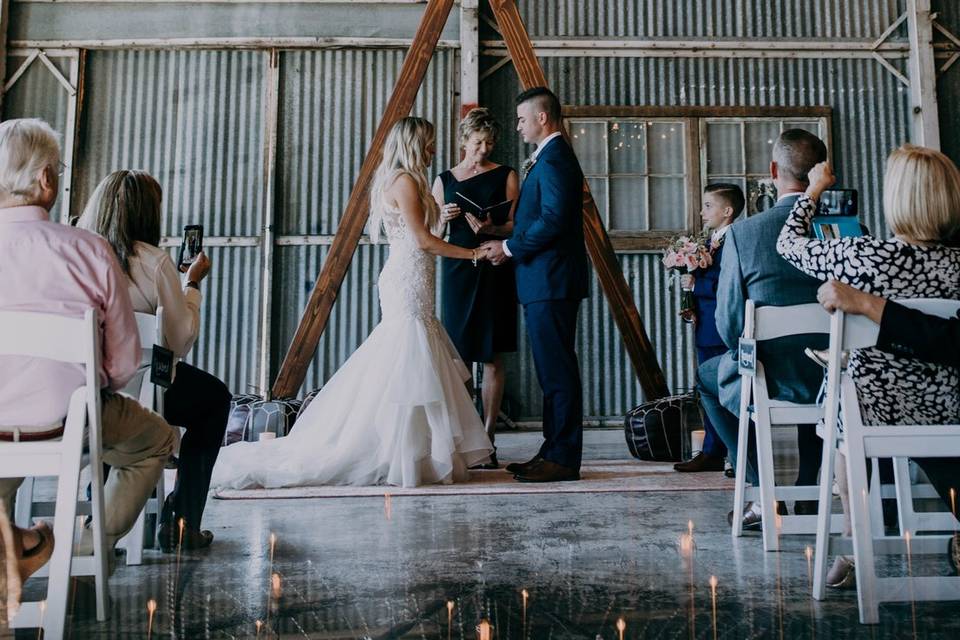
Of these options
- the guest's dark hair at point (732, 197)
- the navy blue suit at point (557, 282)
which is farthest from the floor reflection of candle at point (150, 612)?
the guest's dark hair at point (732, 197)

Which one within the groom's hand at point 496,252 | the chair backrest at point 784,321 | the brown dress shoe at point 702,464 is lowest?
the brown dress shoe at point 702,464

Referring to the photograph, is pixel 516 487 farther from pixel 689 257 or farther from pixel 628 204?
pixel 628 204

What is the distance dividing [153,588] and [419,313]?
2.15 meters

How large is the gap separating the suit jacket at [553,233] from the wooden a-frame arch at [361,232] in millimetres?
1993

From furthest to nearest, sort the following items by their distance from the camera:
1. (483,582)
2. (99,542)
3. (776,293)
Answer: (776,293), (483,582), (99,542)

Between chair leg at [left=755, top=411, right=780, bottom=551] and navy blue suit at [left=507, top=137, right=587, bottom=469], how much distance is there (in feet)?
4.40

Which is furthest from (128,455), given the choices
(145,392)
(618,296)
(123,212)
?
(618,296)

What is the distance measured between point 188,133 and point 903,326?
6411mm

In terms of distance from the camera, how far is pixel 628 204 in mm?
6746

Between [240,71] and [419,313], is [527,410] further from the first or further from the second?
[240,71]

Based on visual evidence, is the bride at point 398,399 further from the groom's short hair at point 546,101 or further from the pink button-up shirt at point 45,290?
the pink button-up shirt at point 45,290

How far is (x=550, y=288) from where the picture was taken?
3730 mm

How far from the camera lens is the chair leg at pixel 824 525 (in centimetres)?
187

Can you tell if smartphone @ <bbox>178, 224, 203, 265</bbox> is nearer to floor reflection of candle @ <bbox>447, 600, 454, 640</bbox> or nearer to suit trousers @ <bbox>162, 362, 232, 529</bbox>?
suit trousers @ <bbox>162, 362, 232, 529</bbox>
